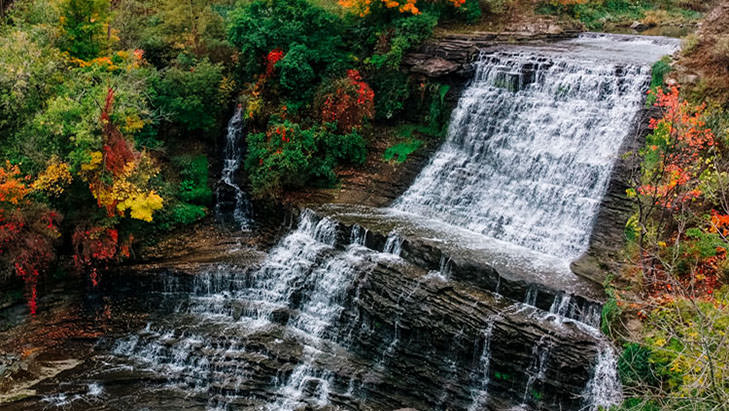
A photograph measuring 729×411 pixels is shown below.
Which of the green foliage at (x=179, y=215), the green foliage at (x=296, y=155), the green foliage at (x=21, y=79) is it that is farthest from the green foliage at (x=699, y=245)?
the green foliage at (x=21, y=79)

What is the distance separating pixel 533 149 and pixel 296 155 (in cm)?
743

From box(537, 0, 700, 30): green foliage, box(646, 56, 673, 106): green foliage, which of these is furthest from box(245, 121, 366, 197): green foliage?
box(537, 0, 700, 30): green foliage

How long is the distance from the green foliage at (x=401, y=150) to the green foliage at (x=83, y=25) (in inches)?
410

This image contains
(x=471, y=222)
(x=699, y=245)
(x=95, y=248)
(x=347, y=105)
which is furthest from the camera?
(x=347, y=105)

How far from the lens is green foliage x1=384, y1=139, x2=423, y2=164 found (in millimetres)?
17936

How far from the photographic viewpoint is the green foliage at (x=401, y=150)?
17.9m

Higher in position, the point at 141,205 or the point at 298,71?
the point at 298,71

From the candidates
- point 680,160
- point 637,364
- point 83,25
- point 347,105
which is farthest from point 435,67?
point 637,364

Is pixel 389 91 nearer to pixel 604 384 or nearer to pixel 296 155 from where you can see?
pixel 296 155

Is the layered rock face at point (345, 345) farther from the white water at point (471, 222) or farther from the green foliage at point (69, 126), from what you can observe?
the green foliage at point (69, 126)

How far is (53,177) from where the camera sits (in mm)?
13195

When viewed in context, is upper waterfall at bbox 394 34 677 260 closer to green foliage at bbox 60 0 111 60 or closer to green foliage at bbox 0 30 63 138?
green foliage at bbox 0 30 63 138

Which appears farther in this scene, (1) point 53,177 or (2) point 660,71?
(2) point 660,71

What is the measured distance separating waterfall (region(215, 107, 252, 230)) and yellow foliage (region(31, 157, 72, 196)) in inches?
204
